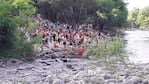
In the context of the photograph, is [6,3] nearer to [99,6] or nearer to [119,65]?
[119,65]

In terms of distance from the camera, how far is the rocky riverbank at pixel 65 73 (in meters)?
16.8

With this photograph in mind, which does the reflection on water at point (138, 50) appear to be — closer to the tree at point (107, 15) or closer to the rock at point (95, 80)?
the rock at point (95, 80)

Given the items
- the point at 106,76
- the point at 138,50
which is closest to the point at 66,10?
the point at 138,50

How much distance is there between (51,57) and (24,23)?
3.97 meters

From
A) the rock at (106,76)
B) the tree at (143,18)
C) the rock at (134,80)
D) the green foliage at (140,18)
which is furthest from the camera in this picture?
the green foliage at (140,18)

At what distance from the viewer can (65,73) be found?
69.2ft

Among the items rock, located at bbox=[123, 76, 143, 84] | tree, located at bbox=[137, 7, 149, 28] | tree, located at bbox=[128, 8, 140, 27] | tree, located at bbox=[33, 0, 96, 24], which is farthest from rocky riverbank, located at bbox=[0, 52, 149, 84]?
tree, located at bbox=[128, 8, 140, 27]

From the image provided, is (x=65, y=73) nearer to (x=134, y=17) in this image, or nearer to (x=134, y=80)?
(x=134, y=80)

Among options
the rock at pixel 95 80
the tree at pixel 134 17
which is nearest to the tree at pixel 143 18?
the tree at pixel 134 17

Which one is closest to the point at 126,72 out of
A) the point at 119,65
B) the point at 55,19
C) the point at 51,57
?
the point at 119,65

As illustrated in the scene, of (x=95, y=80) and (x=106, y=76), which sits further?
(x=106, y=76)

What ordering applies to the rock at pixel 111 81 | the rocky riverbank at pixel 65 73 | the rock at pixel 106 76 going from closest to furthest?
the rock at pixel 111 81
the rocky riverbank at pixel 65 73
the rock at pixel 106 76

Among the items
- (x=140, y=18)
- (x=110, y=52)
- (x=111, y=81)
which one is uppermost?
(x=110, y=52)

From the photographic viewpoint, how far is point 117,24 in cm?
7831
